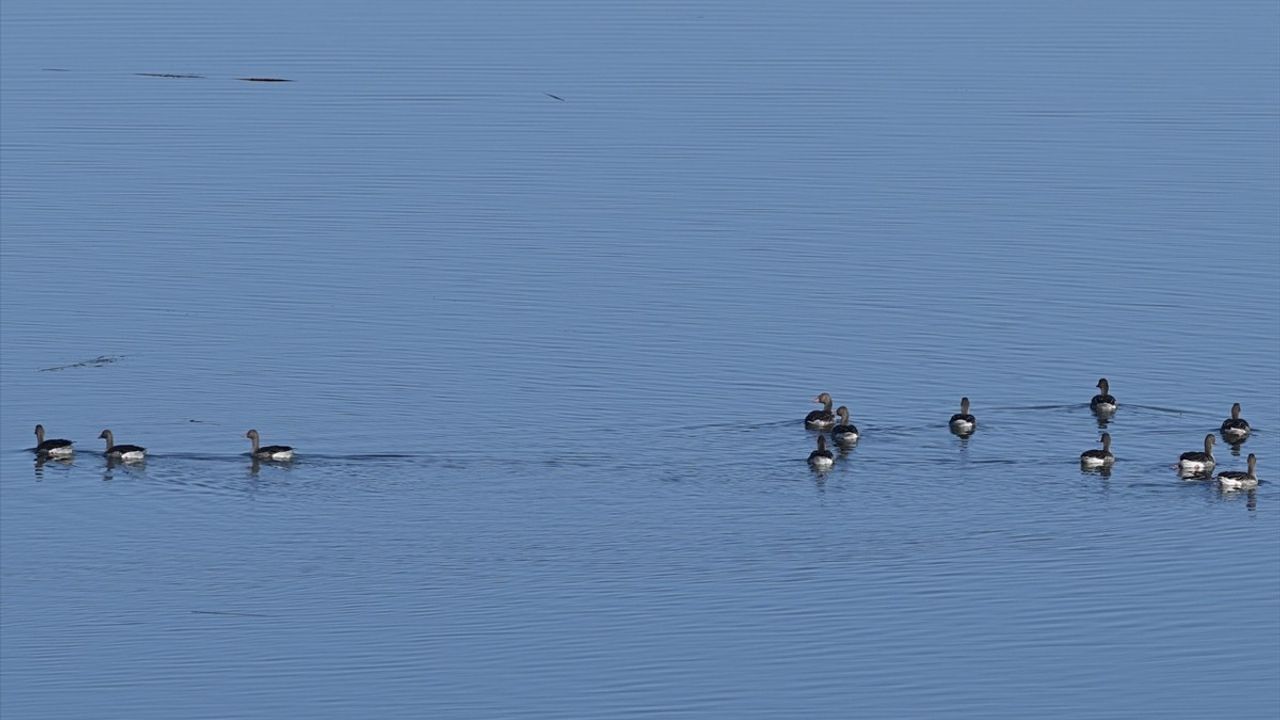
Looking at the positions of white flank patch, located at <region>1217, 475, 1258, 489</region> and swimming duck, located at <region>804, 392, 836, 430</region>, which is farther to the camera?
swimming duck, located at <region>804, 392, 836, 430</region>

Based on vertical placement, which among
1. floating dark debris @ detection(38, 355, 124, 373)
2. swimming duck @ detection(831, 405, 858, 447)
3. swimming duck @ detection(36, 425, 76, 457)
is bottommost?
swimming duck @ detection(831, 405, 858, 447)

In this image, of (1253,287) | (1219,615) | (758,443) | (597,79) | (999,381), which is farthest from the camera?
(597,79)

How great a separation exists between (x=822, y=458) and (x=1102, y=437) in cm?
435

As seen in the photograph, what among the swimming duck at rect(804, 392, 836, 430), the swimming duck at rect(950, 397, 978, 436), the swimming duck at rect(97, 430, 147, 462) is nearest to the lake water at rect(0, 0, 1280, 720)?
the swimming duck at rect(97, 430, 147, 462)

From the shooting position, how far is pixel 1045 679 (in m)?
27.7

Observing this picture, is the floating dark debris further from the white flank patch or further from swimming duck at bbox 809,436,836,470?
the white flank patch

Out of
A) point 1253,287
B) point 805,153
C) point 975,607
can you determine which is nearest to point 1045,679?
point 975,607

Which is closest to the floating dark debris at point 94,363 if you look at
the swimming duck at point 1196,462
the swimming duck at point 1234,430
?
the swimming duck at point 1196,462

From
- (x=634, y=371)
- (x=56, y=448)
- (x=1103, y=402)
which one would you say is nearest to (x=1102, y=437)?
(x=1103, y=402)

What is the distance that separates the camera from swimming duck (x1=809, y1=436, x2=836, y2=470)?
117 ft

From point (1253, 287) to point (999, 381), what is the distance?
8039mm

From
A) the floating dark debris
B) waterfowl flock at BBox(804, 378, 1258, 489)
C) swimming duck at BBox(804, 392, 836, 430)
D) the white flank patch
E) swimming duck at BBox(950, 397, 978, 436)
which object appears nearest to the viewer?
the white flank patch

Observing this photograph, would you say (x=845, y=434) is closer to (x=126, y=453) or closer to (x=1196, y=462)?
(x=1196, y=462)

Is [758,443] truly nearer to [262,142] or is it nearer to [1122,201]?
[1122,201]
